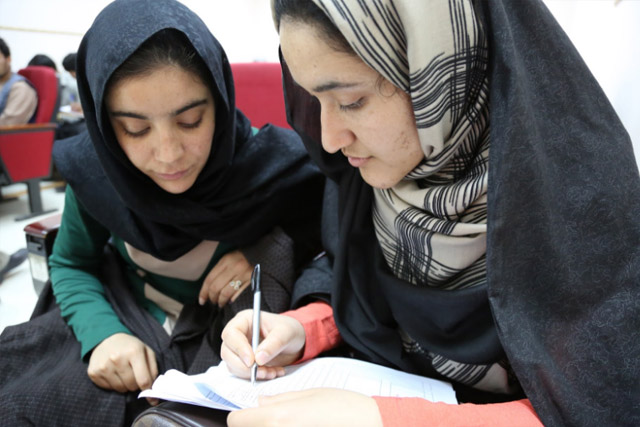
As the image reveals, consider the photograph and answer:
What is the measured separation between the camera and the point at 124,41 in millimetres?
754

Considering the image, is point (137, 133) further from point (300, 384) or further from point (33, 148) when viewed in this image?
point (33, 148)

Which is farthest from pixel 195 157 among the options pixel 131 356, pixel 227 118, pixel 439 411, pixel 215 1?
pixel 215 1

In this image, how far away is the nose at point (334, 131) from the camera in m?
0.63

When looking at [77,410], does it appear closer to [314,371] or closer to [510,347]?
[314,371]

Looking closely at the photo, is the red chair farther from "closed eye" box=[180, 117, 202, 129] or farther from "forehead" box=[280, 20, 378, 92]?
"forehead" box=[280, 20, 378, 92]

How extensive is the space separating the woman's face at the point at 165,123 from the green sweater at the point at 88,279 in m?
0.27

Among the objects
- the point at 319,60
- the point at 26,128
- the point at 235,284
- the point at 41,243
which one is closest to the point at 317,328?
the point at 235,284

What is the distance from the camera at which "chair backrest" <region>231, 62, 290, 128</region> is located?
1.50 meters

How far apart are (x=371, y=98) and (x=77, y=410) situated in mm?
751

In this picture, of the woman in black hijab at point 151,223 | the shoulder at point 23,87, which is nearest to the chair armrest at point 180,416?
the woman in black hijab at point 151,223

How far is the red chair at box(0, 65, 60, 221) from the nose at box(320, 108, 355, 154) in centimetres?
316

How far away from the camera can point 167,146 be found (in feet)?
2.66

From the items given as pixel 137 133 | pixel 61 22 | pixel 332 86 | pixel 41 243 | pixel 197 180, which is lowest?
pixel 41 243

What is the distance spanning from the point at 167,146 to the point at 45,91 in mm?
3526
